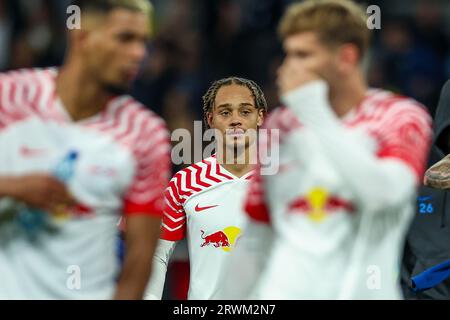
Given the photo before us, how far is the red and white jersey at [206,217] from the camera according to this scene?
593cm

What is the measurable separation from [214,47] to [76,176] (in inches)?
216

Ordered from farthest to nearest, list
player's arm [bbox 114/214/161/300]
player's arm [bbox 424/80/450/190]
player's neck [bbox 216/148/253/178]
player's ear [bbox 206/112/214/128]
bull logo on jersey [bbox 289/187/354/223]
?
player's ear [bbox 206/112/214/128] → player's neck [bbox 216/148/253/178] → player's arm [bbox 424/80/450/190] → player's arm [bbox 114/214/161/300] → bull logo on jersey [bbox 289/187/354/223]

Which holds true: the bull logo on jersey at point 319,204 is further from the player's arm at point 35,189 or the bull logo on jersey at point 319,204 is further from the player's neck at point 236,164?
the player's neck at point 236,164

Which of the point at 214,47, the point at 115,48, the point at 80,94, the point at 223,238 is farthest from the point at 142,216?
the point at 214,47

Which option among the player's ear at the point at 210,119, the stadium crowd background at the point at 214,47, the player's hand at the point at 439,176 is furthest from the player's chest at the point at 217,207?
the stadium crowd background at the point at 214,47

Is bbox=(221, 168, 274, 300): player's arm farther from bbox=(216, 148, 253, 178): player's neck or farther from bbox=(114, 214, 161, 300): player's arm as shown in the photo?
bbox=(216, 148, 253, 178): player's neck

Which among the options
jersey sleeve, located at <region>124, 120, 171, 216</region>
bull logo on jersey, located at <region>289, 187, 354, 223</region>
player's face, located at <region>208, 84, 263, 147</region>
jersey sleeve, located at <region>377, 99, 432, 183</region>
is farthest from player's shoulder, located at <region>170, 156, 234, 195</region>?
jersey sleeve, located at <region>377, 99, 432, 183</region>

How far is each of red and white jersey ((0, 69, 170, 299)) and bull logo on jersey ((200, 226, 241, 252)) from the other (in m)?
1.63

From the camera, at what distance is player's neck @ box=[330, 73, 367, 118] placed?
4.16 metres

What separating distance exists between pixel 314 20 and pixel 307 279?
0.93 metres

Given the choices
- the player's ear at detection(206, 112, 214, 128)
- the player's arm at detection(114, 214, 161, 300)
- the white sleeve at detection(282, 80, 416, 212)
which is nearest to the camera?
the white sleeve at detection(282, 80, 416, 212)

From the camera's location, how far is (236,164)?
6.20m

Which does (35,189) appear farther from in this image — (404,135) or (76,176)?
(404,135)
